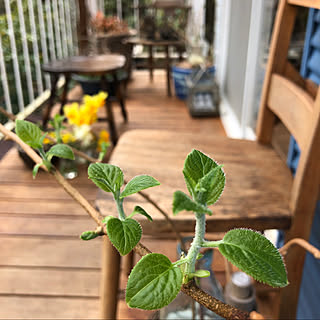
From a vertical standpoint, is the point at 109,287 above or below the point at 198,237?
below

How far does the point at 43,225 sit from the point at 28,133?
0.96 ft

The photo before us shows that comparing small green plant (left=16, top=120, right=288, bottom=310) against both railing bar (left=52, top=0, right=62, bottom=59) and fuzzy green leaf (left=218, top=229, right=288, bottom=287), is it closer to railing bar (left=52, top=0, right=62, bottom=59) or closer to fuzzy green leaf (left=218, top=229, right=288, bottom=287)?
fuzzy green leaf (left=218, top=229, right=288, bottom=287)

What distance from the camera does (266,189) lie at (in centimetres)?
77

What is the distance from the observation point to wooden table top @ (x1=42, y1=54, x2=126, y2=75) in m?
2.11

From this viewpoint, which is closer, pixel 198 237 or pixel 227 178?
pixel 198 237

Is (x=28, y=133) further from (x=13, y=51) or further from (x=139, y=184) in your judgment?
(x=13, y=51)

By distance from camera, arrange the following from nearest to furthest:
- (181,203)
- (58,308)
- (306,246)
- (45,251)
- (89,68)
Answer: (181,203)
(306,246)
(45,251)
(58,308)
(89,68)

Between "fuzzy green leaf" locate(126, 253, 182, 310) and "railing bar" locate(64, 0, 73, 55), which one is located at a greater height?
"fuzzy green leaf" locate(126, 253, 182, 310)

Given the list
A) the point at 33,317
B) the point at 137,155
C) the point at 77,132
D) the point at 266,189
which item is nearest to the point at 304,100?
the point at 266,189

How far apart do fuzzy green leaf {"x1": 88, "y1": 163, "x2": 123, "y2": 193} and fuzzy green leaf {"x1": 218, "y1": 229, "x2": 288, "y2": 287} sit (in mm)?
73

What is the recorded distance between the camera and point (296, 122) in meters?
0.78

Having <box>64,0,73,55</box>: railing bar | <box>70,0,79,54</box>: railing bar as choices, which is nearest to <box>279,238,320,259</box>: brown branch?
<box>64,0,73,55</box>: railing bar

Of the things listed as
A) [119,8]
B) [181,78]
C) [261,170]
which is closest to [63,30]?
[181,78]

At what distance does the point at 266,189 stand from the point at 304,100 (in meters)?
0.19
